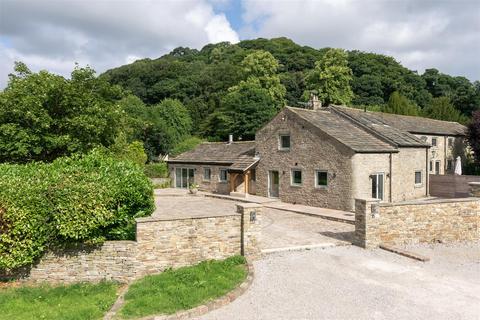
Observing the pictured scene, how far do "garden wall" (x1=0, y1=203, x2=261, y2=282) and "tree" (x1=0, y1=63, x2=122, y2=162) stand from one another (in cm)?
Answer: 904

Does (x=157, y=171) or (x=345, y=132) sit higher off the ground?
(x=345, y=132)

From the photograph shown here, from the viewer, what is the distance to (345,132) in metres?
24.2

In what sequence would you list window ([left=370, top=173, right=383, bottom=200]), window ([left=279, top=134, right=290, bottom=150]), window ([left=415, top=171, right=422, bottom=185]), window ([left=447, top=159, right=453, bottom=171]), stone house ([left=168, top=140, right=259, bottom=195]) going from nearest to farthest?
1. window ([left=370, top=173, right=383, bottom=200])
2. window ([left=279, top=134, right=290, bottom=150])
3. window ([left=415, top=171, right=422, bottom=185])
4. stone house ([left=168, top=140, right=259, bottom=195])
5. window ([left=447, top=159, right=453, bottom=171])

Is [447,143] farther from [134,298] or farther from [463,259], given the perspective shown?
[134,298]

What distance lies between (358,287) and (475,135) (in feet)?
104

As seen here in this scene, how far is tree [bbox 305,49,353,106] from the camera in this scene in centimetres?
5872

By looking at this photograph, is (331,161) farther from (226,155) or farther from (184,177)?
(184,177)

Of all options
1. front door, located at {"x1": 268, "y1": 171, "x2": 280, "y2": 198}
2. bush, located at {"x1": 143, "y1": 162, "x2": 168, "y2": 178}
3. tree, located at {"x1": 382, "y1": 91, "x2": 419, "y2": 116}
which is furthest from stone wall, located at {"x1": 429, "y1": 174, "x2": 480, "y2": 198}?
bush, located at {"x1": 143, "y1": 162, "x2": 168, "y2": 178}

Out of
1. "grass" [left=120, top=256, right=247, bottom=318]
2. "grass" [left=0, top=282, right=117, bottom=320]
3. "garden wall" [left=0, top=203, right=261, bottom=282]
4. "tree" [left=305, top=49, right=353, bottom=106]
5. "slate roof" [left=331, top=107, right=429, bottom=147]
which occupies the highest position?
"tree" [left=305, top=49, right=353, bottom=106]

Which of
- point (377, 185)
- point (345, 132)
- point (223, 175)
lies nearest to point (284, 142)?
point (345, 132)

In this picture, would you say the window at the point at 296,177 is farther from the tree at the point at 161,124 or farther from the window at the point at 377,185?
the tree at the point at 161,124

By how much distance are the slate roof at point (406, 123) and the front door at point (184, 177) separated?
14884 mm

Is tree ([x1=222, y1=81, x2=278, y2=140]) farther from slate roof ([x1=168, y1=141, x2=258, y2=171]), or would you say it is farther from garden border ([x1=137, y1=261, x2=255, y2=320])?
garden border ([x1=137, y1=261, x2=255, y2=320])

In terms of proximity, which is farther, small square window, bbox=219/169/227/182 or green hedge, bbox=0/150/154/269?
small square window, bbox=219/169/227/182
